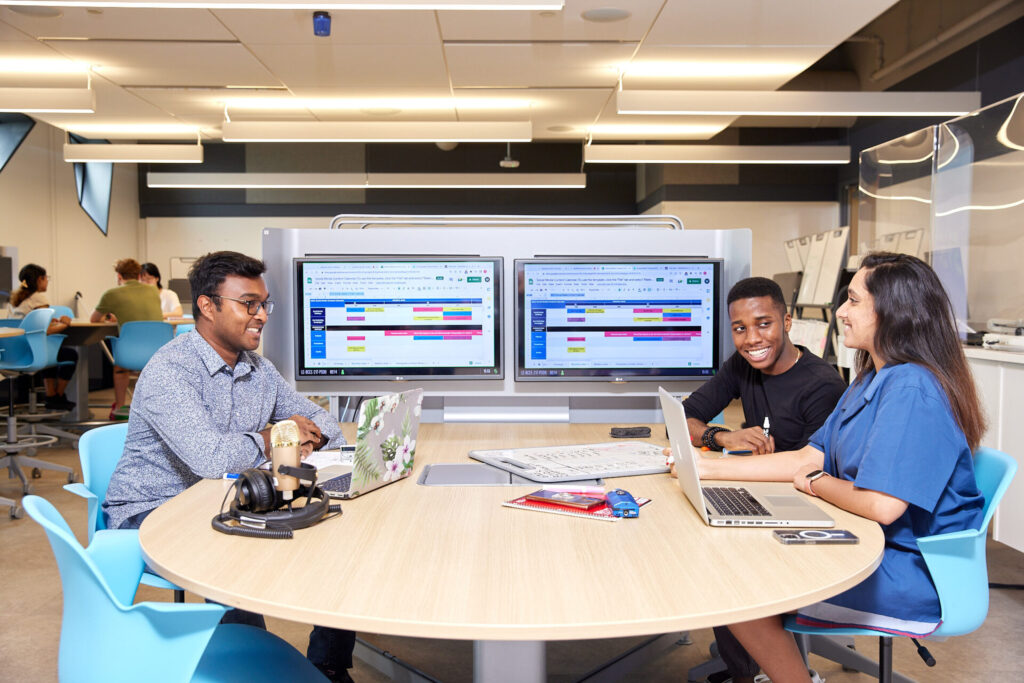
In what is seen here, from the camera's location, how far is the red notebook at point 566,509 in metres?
1.54

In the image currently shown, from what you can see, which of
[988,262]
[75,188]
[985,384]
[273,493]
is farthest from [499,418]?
[75,188]

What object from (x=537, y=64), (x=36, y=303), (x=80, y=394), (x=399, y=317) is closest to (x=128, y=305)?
(x=80, y=394)

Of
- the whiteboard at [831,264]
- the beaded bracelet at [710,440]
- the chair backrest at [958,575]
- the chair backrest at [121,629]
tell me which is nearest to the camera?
the chair backrest at [121,629]

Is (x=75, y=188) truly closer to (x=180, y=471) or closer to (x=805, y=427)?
(x=180, y=471)

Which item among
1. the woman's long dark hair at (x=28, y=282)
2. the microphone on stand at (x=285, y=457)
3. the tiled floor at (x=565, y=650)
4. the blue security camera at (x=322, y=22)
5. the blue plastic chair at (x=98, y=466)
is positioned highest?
the blue security camera at (x=322, y=22)

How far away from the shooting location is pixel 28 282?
7.30 metres

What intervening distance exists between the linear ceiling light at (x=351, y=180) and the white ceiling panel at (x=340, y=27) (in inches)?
160

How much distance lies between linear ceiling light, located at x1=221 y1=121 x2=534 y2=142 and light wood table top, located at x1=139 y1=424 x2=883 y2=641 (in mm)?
6340

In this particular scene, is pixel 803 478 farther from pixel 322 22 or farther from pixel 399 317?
pixel 322 22

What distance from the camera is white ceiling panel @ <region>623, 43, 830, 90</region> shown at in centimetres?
602

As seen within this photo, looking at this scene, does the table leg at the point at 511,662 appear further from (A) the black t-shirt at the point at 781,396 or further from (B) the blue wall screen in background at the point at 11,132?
(B) the blue wall screen in background at the point at 11,132

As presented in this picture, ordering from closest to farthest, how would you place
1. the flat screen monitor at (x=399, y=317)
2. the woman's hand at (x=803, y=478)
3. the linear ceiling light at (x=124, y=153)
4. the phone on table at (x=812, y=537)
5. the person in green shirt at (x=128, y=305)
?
the phone on table at (x=812, y=537), the woman's hand at (x=803, y=478), the flat screen monitor at (x=399, y=317), the person in green shirt at (x=128, y=305), the linear ceiling light at (x=124, y=153)

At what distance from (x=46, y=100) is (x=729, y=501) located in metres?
6.77

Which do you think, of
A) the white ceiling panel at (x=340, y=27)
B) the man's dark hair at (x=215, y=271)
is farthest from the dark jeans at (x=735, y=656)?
the white ceiling panel at (x=340, y=27)
